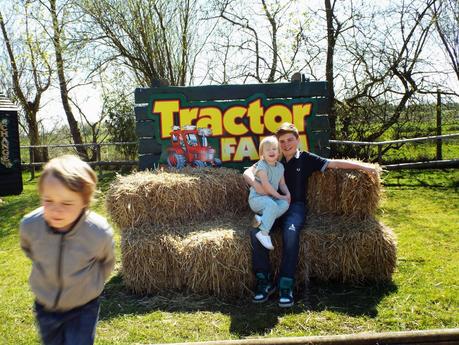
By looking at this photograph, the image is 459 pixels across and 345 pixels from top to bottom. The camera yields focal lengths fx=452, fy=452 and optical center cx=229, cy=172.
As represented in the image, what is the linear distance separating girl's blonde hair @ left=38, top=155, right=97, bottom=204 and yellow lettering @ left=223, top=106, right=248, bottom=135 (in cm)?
343

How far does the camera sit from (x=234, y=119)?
5.25m

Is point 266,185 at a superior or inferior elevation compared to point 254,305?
superior

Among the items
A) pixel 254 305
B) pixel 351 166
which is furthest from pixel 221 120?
pixel 254 305

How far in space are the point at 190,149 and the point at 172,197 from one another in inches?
45.8

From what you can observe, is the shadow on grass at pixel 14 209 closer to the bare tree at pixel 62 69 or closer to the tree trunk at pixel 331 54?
the bare tree at pixel 62 69

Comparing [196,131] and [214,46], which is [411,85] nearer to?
[214,46]

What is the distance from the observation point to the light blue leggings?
3676 mm

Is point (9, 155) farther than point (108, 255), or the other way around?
point (9, 155)

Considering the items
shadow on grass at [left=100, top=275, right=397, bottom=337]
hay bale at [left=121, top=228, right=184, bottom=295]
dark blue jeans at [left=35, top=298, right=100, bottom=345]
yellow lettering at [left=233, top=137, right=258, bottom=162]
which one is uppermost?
yellow lettering at [left=233, top=137, right=258, bottom=162]

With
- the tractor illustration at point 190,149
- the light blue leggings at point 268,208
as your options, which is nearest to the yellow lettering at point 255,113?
the tractor illustration at point 190,149

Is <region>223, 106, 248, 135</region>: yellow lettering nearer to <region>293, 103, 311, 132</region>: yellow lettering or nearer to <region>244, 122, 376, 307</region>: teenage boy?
<region>293, 103, 311, 132</region>: yellow lettering

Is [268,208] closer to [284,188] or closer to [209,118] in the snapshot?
[284,188]

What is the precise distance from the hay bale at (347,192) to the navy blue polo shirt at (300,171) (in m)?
0.14

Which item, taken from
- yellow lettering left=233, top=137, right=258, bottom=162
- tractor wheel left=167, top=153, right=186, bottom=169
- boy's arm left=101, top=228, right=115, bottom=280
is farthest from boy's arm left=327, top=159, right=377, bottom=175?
boy's arm left=101, top=228, right=115, bottom=280
